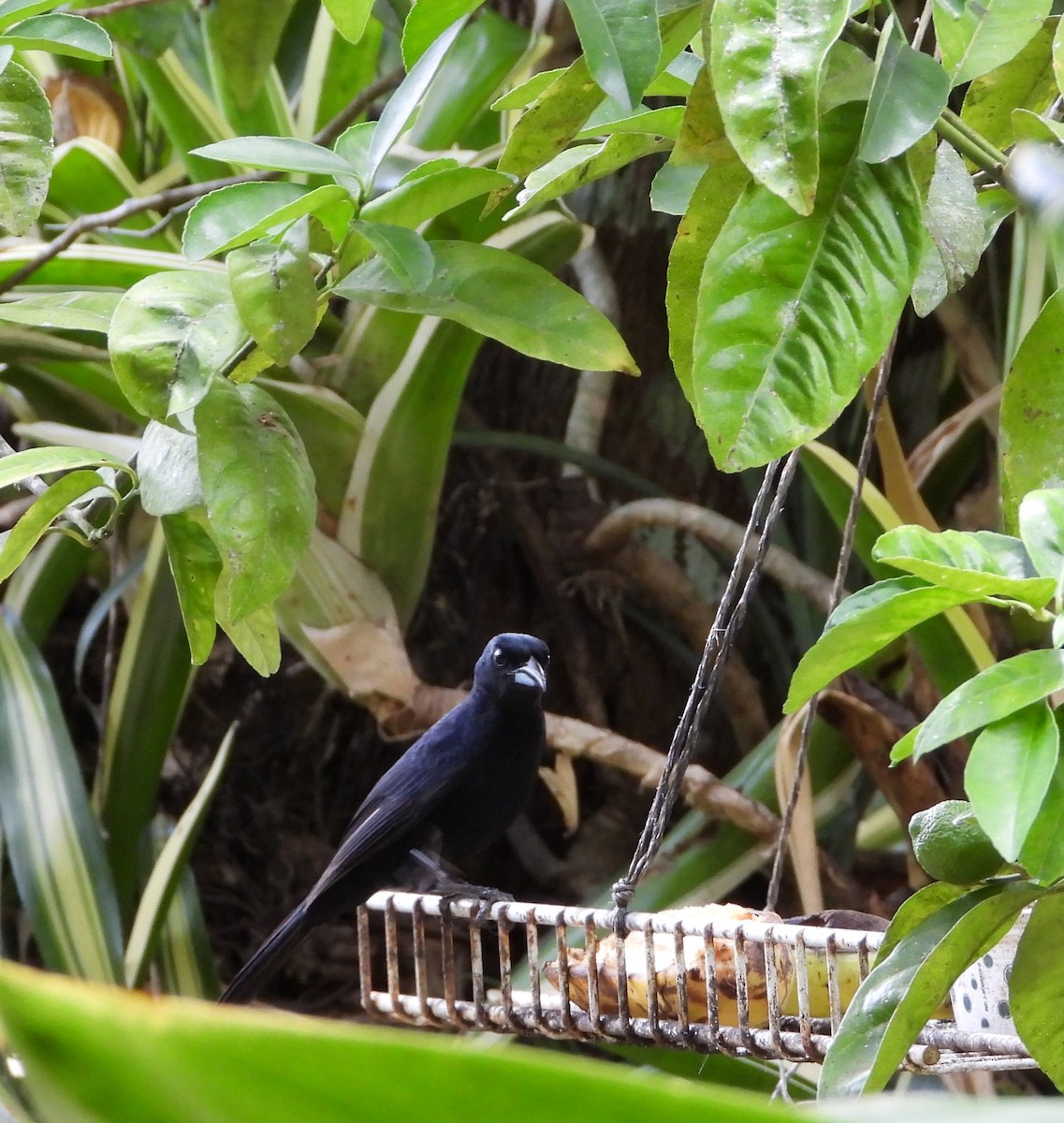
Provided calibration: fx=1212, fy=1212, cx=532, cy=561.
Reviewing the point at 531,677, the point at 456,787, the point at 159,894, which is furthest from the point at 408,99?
the point at 159,894

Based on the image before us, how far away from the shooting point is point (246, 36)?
3.41ft

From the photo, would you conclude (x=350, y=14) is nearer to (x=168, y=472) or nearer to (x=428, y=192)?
(x=428, y=192)

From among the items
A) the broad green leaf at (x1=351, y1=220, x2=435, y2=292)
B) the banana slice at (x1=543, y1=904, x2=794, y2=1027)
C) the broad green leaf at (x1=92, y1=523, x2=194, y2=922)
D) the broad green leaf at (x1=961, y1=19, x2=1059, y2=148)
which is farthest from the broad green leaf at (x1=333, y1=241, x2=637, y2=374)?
the broad green leaf at (x1=92, y1=523, x2=194, y2=922)

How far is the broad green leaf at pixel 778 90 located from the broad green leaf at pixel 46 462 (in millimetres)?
297

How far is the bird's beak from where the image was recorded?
1326mm

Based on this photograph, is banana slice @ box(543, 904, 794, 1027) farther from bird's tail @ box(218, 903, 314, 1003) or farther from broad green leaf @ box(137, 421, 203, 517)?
bird's tail @ box(218, 903, 314, 1003)

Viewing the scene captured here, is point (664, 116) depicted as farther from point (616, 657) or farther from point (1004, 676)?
point (616, 657)

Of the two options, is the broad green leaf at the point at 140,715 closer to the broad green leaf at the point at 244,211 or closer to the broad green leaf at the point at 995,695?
the broad green leaf at the point at 244,211

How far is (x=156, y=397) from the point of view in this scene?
45 cm

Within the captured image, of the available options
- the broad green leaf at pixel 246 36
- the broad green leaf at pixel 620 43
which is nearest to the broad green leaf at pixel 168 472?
the broad green leaf at pixel 620 43

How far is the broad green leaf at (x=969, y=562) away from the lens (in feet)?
1.14

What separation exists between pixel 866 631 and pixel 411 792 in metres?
1.05

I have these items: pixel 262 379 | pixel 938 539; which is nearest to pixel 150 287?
pixel 938 539

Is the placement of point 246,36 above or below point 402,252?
above
